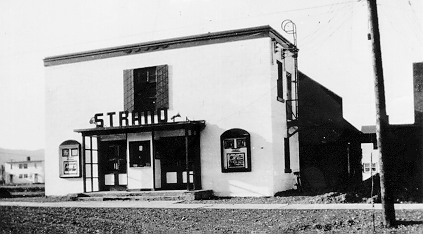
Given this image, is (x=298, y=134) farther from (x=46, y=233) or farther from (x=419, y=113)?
(x=46, y=233)

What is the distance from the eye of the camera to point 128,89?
22.1m

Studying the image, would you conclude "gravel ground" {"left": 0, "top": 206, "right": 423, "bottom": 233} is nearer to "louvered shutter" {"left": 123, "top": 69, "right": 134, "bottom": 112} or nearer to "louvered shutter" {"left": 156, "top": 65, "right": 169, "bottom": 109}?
"louvered shutter" {"left": 156, "top": 65, "right": 169, "bottom": 109}

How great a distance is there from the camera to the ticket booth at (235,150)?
19.8 metres

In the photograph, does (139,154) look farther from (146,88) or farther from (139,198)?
(146,88)

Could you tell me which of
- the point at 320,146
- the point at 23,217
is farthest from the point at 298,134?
the point at 23,217

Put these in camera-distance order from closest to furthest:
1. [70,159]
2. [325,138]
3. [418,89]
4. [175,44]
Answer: [175,44]
[70,159]
[418,89]
[325,138]

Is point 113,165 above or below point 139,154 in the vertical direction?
below

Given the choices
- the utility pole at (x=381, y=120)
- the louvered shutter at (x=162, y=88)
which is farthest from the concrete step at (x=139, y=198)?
the utility pole at (x=381, y=120)

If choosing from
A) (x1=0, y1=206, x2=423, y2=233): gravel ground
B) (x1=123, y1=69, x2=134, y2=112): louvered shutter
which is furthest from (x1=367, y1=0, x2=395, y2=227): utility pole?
(x1=123, y1=69, x2=134, y2=112): louvered shutter

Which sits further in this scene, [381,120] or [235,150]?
[235,150]

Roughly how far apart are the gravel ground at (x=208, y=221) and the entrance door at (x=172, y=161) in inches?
260

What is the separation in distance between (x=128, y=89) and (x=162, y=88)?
178cm

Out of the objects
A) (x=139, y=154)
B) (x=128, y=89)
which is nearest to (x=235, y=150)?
(x=139, y=154)

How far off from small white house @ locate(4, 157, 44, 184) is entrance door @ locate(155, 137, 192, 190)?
8857 cm
